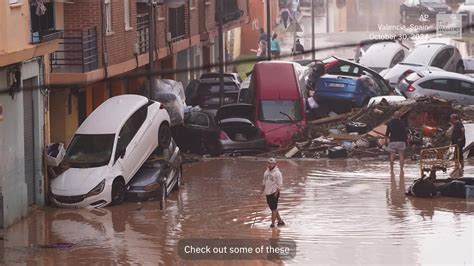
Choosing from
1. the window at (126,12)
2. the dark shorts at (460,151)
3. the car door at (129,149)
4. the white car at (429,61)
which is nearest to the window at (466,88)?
the white car at (429,61)

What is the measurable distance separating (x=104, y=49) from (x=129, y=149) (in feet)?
21.1

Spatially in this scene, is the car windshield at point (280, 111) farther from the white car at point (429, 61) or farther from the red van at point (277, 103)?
the white car at point (429, 61)

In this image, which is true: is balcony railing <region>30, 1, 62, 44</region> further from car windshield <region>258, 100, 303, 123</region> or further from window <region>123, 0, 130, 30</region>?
car windshield <region>258, 100, 303, 123</region>

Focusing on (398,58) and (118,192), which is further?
(398,58)

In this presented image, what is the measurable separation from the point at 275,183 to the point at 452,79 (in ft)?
59.0

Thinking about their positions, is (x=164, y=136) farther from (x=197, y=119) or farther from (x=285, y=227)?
(x=197, y=119)

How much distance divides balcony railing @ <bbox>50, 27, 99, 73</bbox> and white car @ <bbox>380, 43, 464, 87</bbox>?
14101mm

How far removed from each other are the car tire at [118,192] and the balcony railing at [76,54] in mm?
4830

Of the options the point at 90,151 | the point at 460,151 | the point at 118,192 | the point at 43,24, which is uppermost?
the point at 43,24

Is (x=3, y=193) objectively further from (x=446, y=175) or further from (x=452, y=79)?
(x=452, y=79)

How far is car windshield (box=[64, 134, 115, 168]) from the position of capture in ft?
86.8

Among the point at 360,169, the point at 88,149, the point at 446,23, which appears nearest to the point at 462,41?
the point at 446,23

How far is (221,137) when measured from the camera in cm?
3347

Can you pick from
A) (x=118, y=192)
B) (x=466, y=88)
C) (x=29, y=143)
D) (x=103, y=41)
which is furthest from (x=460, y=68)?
(x=29, y=143)
